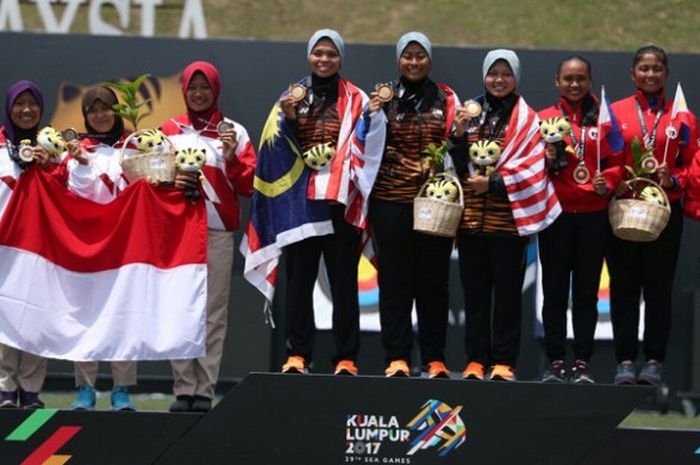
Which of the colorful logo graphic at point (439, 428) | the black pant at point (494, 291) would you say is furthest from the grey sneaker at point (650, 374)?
the colorful logo graphic at point (439, 428)

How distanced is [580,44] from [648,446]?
1431 cm

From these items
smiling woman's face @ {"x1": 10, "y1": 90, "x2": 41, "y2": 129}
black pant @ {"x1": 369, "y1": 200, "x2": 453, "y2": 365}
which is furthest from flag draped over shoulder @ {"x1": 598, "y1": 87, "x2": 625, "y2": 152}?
smiling woman's face @ {"x1": 10, "y1": 90, "x2": 41, "y2": 129}

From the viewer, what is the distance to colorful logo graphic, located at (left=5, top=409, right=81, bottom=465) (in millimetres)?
7738

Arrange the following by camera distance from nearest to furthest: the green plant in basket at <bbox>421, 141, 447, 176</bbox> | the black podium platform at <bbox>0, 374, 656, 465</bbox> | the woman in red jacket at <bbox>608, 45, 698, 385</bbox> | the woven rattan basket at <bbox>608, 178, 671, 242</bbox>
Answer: the black podium platform at <bbox>0, 374, 656, 465</bbox>
the woven rattan basket at <bbox>608, 178, 671, 242</bbox>
the green plant in basket at <bbox>421, 141, 447, 176</bbox>
the woman in red jacket at <bbox>608, 45, 698, 385</bbox>

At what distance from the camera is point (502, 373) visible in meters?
7.92

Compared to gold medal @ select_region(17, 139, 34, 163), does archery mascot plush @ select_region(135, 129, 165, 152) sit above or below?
above

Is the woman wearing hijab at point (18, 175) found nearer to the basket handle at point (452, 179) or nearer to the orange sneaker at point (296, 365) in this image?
the orange sneaker at point (296, 365)

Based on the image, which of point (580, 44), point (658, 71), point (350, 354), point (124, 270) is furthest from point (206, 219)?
point (580, 44)

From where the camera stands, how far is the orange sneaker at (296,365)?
805 centimetres

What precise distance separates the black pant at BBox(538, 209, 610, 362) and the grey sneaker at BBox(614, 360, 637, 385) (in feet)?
0.61

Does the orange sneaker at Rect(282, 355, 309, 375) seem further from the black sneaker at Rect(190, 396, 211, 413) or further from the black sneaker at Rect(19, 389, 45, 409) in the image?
the black sneaker at Rect(19, 389, 45, 409)

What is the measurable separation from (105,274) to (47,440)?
0.94m

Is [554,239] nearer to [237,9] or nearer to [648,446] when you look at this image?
[648,446]

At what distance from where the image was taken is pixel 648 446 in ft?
25.3
